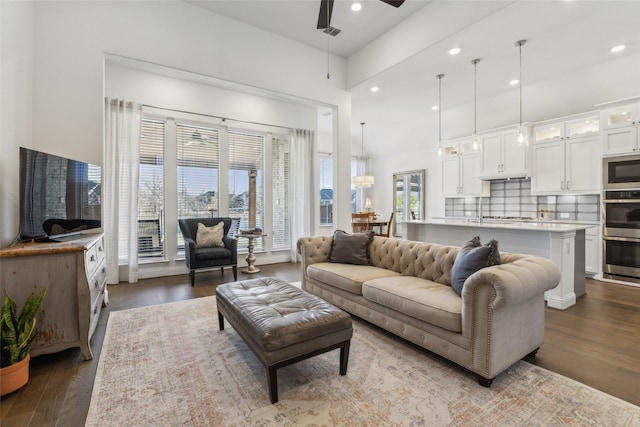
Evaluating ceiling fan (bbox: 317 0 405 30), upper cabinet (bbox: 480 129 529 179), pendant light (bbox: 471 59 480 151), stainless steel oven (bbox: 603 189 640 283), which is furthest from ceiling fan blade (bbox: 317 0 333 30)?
stainless steel oven (bbox: 603 189 640 283)

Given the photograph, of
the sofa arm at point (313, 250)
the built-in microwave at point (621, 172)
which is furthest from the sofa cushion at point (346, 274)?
the built-in microwave at point (621, 172)

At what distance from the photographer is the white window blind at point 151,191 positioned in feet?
16.0

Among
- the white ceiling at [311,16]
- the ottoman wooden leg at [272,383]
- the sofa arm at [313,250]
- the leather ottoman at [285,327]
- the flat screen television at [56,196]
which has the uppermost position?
the white ceiling at [311,16]

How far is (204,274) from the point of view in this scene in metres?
5.14

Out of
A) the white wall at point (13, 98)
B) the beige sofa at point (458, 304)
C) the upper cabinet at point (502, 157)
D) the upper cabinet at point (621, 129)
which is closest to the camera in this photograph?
the beige sofa at point (458, 304)

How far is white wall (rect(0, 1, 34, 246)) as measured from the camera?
2.44 meters

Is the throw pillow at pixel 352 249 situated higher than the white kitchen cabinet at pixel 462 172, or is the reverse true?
the white kitchen cabinet at pixel 462 172

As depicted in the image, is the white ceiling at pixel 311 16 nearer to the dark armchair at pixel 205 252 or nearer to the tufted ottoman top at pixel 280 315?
the dark armchair at pixel 205 252

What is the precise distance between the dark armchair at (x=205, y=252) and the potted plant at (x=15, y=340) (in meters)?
2.39

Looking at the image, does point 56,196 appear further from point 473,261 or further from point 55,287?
point 473,261

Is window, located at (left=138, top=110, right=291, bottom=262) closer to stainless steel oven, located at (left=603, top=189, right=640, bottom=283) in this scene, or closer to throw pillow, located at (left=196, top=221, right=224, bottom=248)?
throw pillow, located at (left=196, top=221, right=224, bottom=248)

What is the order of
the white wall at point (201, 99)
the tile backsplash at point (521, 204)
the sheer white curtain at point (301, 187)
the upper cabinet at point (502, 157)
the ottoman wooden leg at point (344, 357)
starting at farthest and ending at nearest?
the sheer white curtain at point (301, 187)
the upper cabinet at point (502, 157)
the tile backsplash at point (521, 204)
the white wall at point (201, 99)
the ottoman wooden leg at point (344, 357)

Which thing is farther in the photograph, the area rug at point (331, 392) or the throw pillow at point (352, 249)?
the throw pillow at point (352, 249)

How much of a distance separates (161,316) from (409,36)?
15.7 feet
